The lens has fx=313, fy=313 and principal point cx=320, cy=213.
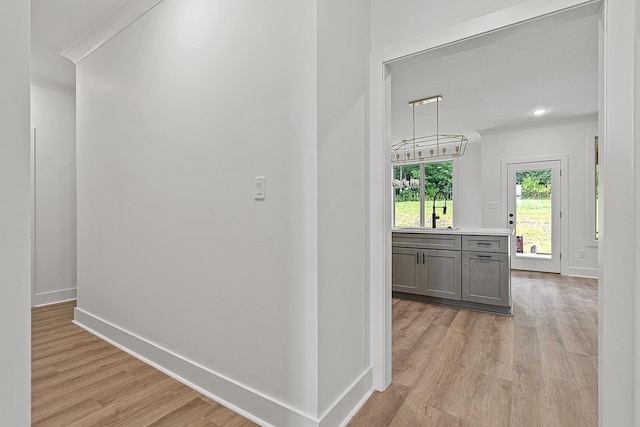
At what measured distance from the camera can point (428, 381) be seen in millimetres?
2031

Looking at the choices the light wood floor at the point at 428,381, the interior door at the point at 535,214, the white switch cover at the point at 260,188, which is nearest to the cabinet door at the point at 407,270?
the light wood floor at the point at 428,381

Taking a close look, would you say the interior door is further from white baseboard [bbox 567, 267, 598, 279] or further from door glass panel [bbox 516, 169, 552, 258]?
white baseboard [bbox 567, 267, 598, 279]

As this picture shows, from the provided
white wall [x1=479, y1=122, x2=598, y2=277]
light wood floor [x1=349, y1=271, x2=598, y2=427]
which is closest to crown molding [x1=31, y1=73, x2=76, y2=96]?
light wood floor [x1=349, y1=271, x2=598, y2=427]

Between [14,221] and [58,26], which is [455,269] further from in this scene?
[58,26]

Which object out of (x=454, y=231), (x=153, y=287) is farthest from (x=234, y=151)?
(x=454, y=231)

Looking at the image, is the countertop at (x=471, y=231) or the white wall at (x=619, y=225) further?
the countertop at (x=471, y=231)

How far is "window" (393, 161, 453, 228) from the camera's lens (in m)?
7.48

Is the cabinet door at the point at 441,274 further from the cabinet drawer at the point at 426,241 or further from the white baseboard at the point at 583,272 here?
the white baseboard at the point at 583,272

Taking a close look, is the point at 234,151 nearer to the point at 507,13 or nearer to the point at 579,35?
the point at 507,13

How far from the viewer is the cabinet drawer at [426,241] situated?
11.7 ft

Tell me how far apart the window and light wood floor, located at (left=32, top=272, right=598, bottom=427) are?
4440mm

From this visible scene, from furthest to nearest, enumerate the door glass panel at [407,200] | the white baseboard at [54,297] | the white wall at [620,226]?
the door glass panel at [407,200] < the white baseboard at [54,297] < the white wall at [620,226]

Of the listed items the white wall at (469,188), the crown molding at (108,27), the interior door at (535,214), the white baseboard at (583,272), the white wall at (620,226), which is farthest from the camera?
the white wall at (469,188)

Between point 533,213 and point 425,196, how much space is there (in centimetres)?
237
